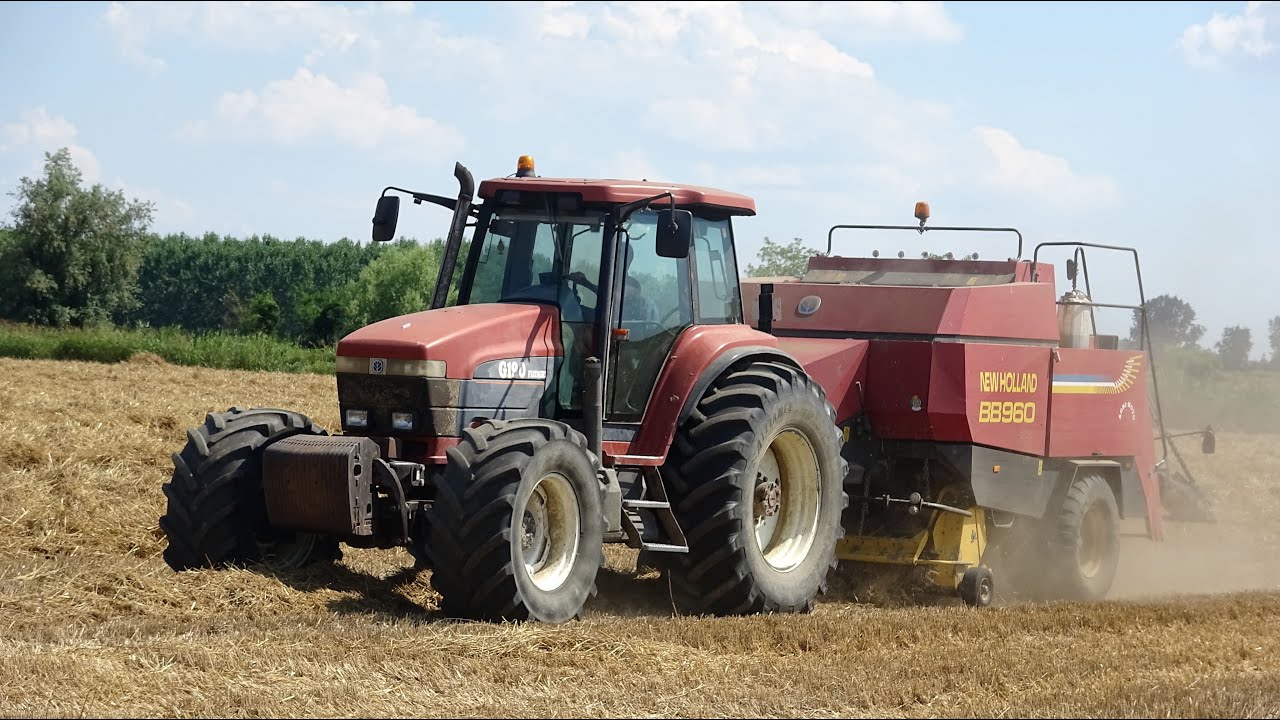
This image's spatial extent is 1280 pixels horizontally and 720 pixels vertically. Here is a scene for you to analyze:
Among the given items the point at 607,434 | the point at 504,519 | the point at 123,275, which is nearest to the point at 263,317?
the point at 123,275

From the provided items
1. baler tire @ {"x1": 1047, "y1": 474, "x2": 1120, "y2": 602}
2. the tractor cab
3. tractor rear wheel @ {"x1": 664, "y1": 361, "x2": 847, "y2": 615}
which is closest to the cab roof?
the tractor cab

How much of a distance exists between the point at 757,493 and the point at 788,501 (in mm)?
512

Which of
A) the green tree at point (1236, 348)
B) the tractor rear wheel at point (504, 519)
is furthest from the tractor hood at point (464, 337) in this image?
the green tree at point (1236, 348)

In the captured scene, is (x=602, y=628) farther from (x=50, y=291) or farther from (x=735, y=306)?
(x=50, y=291)

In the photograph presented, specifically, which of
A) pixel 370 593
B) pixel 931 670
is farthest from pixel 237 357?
pixel 931 670

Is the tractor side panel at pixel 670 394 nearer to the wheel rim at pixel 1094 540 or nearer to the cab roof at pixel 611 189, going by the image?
the cab roof at pixel 611 189

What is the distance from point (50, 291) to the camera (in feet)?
147

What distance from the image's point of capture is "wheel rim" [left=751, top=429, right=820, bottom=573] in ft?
29.9

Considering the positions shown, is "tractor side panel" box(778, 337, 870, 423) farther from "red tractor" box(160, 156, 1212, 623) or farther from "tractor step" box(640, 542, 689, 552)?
"tractor step" box(640, 542, 689, 552)

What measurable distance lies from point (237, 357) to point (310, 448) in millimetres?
25346

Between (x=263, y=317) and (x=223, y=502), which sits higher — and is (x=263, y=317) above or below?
above

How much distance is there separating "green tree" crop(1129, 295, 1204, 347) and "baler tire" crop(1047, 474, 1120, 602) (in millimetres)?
1630

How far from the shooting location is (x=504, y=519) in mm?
7059

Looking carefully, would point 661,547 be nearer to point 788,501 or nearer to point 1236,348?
point 788,501
